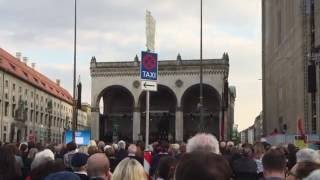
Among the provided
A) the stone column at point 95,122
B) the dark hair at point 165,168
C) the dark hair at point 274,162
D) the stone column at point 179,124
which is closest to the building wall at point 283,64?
the stone column at point 179,124

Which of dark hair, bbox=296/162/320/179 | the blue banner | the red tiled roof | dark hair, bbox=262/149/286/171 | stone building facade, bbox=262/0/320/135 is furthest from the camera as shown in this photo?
the red tiled roof

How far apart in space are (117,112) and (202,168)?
82.7 metres

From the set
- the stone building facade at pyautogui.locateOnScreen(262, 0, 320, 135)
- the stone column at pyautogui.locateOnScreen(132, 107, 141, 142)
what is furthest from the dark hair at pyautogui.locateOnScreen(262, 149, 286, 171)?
the stone column at pyautogui.locateOnScreen(132, 107, 141, 142)

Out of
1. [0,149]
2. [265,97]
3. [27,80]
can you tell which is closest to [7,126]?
[27,80]

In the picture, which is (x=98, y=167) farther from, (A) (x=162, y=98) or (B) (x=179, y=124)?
(A) (x=162, y=98)

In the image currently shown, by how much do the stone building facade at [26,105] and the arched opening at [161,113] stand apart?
14.1m

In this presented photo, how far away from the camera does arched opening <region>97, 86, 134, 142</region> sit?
82750 millimetres

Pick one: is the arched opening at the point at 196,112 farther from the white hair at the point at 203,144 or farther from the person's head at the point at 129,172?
the white hair at the point at 203,144

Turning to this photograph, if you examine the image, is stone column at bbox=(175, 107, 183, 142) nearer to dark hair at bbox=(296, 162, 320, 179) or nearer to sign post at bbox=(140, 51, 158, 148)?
sign post at bbox=(140, 51, 158, 148)

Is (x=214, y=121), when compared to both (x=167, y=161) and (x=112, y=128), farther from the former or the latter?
(x=167, y=161)

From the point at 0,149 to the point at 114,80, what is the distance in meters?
73.1

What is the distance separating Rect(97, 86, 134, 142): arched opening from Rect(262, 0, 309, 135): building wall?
766 inches

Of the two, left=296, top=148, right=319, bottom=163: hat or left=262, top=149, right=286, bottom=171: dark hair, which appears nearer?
left=262, top=149, right=286, bottom=171: dark hair

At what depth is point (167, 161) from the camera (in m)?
7.94
